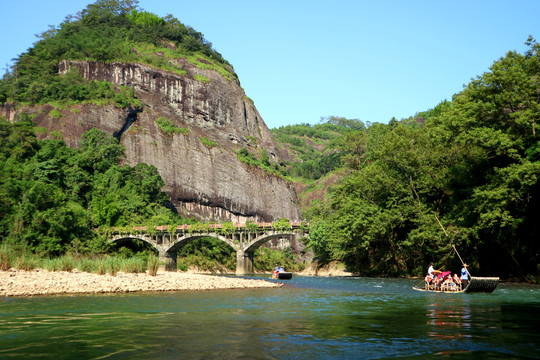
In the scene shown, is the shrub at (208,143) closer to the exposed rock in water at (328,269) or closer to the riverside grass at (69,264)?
the exposed rock in water at (328,269)

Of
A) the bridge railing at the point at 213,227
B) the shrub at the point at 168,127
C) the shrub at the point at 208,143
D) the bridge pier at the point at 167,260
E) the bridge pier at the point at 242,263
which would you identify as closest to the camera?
the bridge railing at the point at 213,227

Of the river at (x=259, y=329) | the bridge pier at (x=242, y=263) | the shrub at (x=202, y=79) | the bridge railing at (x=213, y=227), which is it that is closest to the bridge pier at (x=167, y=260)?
the bridge railing at (x=213, y=227)

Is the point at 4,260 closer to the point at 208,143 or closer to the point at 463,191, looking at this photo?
the point at 463,191

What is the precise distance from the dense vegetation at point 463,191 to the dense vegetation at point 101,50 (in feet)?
293

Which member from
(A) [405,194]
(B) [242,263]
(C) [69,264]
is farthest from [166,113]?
(C) [69,264]

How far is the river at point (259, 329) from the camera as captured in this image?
518 inches

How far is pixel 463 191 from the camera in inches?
1923

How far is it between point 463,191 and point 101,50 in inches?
4951

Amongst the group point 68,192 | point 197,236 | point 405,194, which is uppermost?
point 68,192

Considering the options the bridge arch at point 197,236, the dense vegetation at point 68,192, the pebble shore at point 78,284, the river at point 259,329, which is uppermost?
the dense vegetation at point 68,192

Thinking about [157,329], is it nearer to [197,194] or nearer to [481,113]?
[481,113]

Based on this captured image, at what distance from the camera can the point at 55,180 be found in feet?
321

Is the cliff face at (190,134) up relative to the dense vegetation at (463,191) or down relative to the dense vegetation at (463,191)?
up

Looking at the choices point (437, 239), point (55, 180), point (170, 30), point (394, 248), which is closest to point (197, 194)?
point (55, 180)
